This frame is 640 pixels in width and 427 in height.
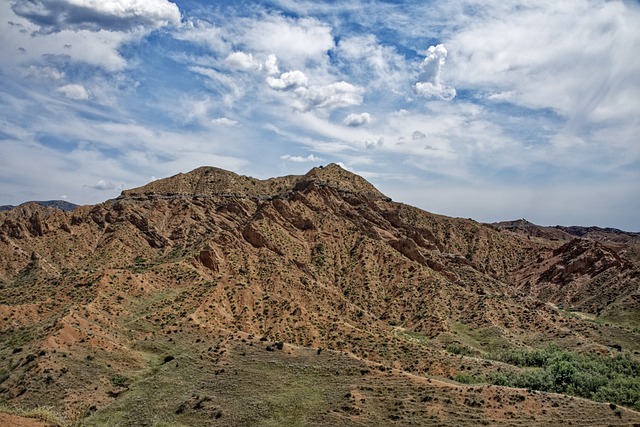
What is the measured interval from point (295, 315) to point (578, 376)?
120ft

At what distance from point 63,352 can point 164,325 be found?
1491 cm

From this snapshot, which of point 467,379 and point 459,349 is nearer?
point 467,379

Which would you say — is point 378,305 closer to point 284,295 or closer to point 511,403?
point 284,295

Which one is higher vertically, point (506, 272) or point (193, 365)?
point (506, 272)

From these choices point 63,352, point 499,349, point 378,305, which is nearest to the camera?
point 63,352

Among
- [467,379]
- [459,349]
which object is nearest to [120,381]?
[467,379]

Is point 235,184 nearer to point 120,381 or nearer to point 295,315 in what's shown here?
point 295,315

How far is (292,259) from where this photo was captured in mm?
104562

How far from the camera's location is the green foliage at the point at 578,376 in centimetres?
5784

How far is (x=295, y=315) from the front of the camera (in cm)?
7962

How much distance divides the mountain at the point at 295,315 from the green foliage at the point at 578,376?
32cm

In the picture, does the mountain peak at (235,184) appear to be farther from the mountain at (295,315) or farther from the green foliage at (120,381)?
the green foliage at (120,381)

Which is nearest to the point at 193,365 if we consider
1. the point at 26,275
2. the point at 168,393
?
the point at 168,393

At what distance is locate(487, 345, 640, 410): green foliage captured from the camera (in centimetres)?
5784
